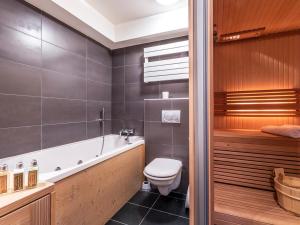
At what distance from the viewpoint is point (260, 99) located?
6.86 ft

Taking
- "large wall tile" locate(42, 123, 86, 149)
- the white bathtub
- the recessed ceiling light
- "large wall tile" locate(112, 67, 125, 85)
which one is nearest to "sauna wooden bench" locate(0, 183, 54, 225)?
the white bathtub

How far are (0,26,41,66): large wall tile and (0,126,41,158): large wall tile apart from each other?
740mm

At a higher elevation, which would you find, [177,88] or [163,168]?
[177,88]

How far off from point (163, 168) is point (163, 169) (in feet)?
0.11

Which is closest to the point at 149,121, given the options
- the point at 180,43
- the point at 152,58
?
the point at 152,58

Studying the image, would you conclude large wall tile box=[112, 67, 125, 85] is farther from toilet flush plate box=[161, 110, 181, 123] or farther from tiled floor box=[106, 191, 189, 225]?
tiled floor box=[106, 191, 189, 225]

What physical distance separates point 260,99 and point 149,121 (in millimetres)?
1534

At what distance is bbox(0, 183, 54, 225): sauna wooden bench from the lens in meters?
0.88

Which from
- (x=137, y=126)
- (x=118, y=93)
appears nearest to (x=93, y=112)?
(x=118, y=93)

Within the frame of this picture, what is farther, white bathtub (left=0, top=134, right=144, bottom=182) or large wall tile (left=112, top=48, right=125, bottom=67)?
large wall tile (left=112, top=48, right=125, bottom=67)

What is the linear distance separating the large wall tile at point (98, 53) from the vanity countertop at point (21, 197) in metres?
2.10

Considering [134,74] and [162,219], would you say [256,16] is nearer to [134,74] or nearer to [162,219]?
[134,74]

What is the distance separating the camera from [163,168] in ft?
6.39

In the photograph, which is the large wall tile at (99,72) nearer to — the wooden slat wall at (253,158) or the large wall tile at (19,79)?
the large wall tile at (19,79)
